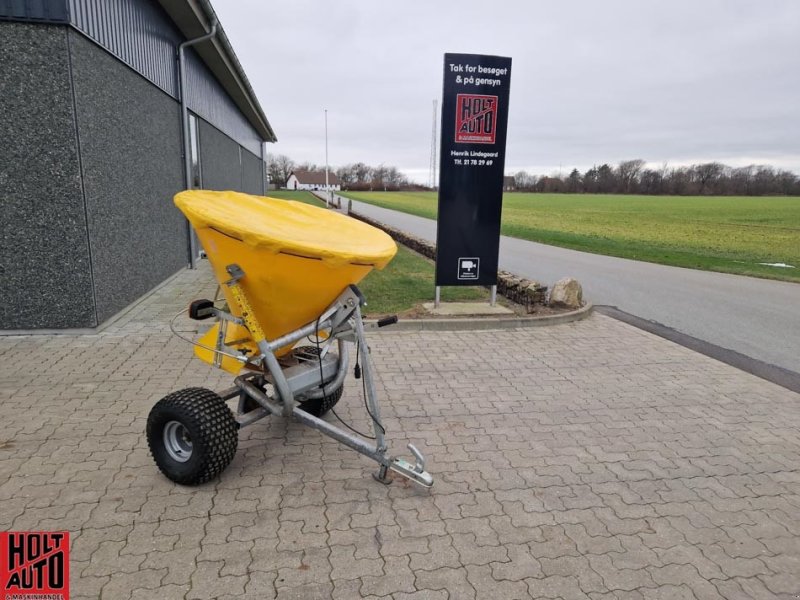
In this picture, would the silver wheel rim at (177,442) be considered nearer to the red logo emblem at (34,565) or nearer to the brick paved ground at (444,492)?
the brick paved ground at (444,492)

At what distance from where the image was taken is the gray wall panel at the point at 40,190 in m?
5.45

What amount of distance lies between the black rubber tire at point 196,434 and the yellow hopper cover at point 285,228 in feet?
3.35

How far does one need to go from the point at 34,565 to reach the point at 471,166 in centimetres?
639

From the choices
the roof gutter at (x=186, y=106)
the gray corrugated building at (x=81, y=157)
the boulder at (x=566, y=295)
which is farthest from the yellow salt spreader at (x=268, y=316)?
the roof gutter at (x=186, y=106)

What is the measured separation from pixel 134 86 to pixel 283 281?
20.9 feet

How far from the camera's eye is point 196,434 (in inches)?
120

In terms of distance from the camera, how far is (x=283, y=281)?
303 cm

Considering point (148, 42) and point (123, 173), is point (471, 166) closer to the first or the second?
point (123, 173)

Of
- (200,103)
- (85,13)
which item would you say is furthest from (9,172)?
(200,103)

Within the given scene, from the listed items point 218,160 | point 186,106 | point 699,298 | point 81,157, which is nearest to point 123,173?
point 81,157

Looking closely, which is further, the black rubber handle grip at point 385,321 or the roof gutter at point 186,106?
the roof gutter at point 186,106

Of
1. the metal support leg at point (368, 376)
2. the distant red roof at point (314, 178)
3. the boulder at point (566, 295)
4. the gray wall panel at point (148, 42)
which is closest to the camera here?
the metal support leg at point (368, 376)

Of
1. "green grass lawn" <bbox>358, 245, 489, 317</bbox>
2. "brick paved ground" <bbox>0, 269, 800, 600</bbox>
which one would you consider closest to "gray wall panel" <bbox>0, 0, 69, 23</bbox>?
"brick paved ground" <bbox>0, 269, 800, 600</bbox>

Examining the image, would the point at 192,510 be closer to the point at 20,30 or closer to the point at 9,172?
the point at 9,172
